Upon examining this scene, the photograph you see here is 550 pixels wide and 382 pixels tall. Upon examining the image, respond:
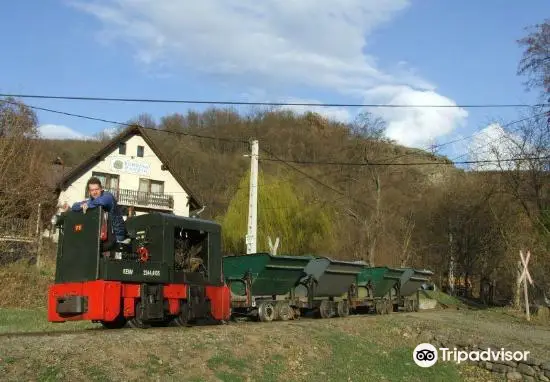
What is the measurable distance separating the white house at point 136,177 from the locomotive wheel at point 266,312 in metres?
34.3

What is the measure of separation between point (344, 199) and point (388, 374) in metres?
39.0

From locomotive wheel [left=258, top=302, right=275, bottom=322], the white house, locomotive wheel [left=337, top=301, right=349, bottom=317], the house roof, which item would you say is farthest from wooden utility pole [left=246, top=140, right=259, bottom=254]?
the white house

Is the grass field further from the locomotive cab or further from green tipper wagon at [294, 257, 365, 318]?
green tipper wagon at [294, 257, 365, 318]

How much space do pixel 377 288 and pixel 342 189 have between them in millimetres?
28122

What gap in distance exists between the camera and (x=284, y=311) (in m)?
17.4

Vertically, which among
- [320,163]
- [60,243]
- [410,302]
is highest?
[320,163]

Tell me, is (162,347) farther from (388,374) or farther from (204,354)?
(388,374)

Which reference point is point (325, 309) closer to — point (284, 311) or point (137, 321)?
point (284, 311)

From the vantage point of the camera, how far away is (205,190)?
6150 centimetres

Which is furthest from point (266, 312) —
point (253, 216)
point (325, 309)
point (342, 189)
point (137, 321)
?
point (342, 189)

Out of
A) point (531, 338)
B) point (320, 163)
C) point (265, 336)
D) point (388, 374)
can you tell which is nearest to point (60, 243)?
point (265, 336)

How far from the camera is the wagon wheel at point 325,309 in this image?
1930cm

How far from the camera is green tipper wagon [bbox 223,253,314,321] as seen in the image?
1659 cm

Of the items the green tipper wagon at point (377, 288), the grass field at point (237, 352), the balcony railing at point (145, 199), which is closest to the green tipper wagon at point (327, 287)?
the green tipper wagon at point (377, 288)
